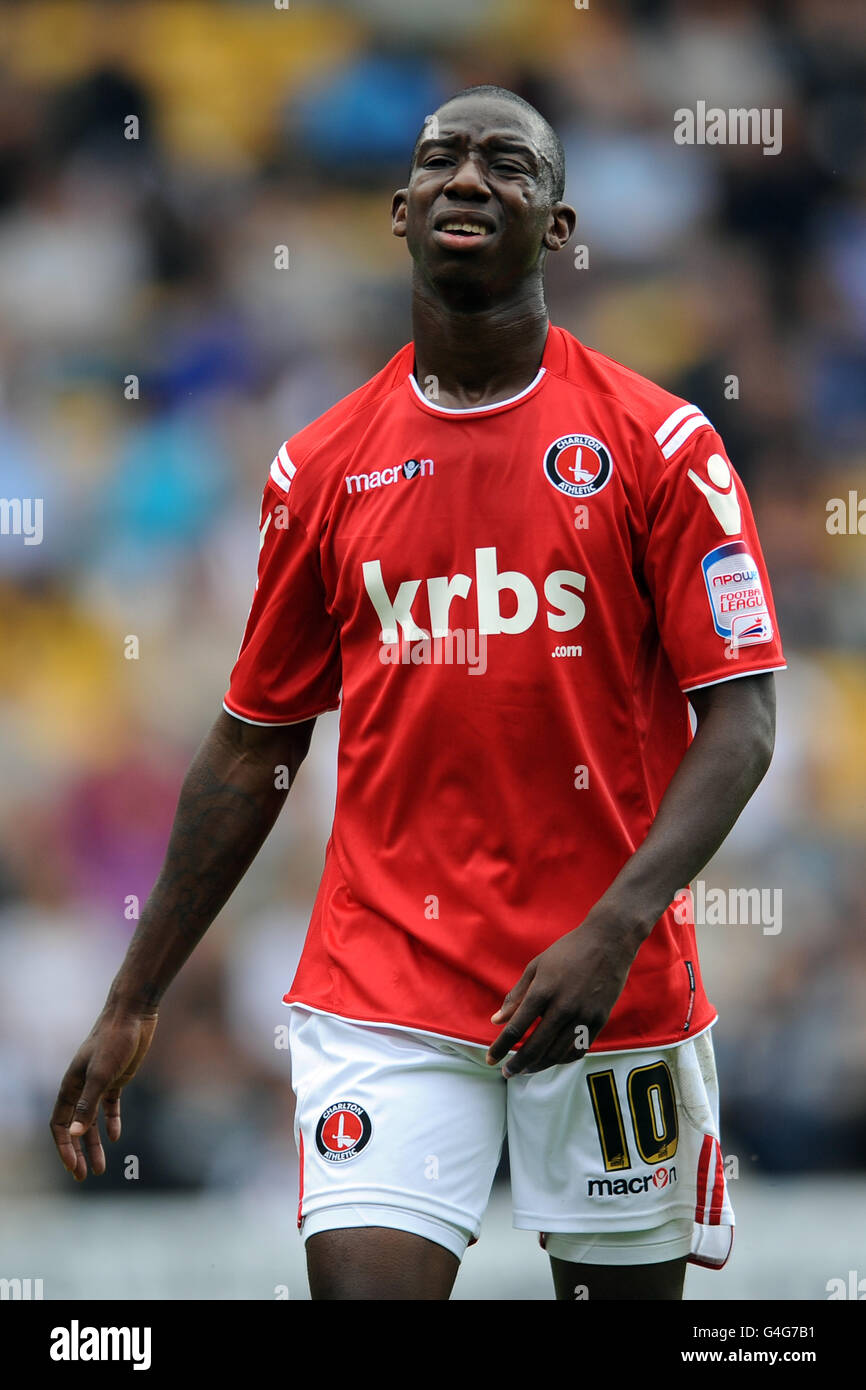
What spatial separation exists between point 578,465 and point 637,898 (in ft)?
2.52

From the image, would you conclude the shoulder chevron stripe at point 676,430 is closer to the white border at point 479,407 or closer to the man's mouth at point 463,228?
the white border at point 479,407

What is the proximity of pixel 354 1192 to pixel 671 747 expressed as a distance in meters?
0.92

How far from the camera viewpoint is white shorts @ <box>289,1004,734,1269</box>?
281cm

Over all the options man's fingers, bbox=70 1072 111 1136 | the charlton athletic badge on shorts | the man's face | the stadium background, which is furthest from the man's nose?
the stadium background

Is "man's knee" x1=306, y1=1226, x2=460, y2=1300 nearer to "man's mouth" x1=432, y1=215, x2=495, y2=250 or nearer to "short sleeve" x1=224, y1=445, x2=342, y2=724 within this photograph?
"short sleeve" x1=224, y1=445, x2=342, y2=724

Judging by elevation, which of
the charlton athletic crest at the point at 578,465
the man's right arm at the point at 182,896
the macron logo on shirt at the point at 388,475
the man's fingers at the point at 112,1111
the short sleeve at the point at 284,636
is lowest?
the man's fingers at the point at 112,1111

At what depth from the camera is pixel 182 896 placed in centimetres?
323

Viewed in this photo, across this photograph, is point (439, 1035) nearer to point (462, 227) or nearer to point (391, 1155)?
point (391, 1155)

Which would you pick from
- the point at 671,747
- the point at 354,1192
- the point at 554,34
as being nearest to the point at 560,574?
the point at 671,747

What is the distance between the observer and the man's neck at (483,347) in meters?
3.11

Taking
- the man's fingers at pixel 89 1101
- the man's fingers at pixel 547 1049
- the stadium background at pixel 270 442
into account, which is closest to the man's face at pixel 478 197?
the man's fingers at pixel 547 1049

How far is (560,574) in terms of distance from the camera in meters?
2.91

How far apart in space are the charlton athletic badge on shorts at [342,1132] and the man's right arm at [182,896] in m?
0.49

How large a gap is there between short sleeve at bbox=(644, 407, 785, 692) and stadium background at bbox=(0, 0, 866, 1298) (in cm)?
268
